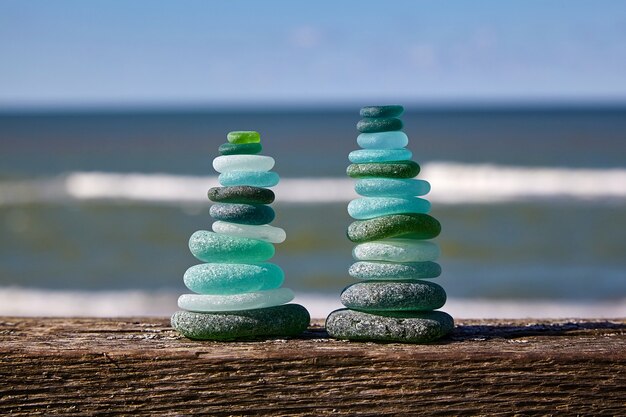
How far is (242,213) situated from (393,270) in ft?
1.46

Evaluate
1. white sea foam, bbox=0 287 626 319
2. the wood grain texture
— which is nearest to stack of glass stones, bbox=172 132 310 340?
the wood grain texture

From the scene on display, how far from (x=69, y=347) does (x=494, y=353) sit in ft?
3.22

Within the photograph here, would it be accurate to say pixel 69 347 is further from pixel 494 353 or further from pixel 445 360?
pixel 494 353

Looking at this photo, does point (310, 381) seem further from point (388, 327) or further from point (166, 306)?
point (166, 306)

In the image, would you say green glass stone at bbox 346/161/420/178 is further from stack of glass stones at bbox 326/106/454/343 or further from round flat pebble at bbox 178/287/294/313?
round flat pebble at bbox 178/287/294/313

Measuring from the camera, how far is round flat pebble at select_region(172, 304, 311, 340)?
2.08m

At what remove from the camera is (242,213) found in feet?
7.36

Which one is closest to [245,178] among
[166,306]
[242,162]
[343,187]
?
[242,162]

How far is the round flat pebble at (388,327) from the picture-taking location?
2025 millimetres

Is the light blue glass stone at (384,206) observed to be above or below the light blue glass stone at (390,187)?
below

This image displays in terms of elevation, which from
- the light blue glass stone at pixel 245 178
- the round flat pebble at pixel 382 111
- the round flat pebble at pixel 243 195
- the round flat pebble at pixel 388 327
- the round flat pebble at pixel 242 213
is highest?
the round flat pebble at pixel 382 111

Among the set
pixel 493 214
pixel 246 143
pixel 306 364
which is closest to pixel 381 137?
pixel 246 143

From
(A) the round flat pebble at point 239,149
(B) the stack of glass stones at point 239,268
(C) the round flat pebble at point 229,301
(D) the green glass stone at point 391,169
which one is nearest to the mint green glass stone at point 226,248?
(B) the stack of glass stones at point 239,268

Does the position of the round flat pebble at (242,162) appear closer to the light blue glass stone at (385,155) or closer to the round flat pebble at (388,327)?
A: the light blue glass stone at (385,155)
